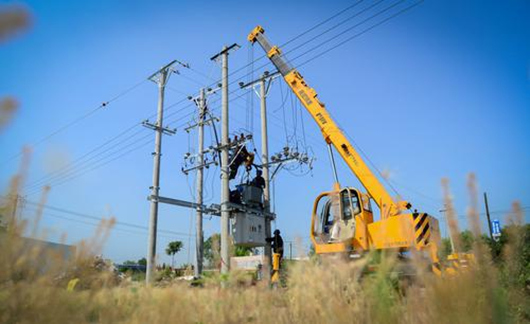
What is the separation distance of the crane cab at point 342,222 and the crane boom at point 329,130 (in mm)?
557

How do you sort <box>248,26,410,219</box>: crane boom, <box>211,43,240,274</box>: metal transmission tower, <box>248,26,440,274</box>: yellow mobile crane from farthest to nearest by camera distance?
<box>211,43,240,274</box>: metal transmission tower, <box>248,26,410,219</box>: crane boom, <box>248,26,440,274</box>: yellow mobile crane

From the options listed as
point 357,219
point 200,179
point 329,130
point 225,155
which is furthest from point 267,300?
point 200,179

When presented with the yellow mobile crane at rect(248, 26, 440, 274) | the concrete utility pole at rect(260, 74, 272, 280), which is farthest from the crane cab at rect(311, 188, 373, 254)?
the concrete utility pole at rect(260, 74, 272, 280)

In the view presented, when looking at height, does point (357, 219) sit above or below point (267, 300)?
above

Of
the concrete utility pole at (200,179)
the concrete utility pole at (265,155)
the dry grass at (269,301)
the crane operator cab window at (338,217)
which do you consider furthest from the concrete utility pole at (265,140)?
the dry grass at (269,301)

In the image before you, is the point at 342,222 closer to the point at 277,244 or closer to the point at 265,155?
the point at 277,244

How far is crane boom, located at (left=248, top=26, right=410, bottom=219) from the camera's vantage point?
885 centimetres

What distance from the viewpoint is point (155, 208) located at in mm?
13688

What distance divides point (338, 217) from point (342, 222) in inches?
10.1

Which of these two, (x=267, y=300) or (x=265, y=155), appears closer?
(x=267, y=300)

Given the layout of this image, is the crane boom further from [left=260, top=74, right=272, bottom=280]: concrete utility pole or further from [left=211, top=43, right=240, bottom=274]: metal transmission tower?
[left=260, top=74, right=272, bottom=280]: concrete utility pole

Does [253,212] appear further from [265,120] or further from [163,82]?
[163,82]

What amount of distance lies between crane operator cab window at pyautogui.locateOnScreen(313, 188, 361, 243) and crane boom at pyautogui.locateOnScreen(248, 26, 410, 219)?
979mm

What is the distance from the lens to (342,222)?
27.3 ft
